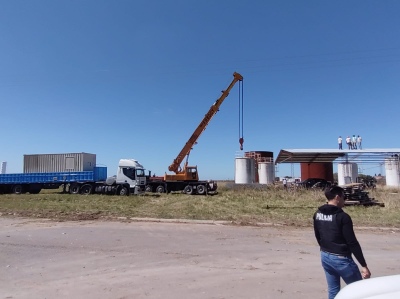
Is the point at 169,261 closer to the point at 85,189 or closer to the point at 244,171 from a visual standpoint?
the point at 85,189

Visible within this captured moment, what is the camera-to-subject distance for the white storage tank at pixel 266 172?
4167cm

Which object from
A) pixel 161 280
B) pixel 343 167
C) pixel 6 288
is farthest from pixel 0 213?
pixel 343 167

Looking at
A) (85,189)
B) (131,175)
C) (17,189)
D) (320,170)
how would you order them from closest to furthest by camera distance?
1. (131,175)
2. (85,189)
3. (17,189)
4. (320,170)

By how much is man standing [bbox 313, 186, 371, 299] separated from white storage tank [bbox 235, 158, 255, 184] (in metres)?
34.9

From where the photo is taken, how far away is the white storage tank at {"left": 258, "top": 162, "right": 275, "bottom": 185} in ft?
137

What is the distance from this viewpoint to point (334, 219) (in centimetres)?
384

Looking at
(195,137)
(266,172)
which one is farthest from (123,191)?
(266,172)

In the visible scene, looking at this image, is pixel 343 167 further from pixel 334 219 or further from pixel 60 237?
pixel 334 219

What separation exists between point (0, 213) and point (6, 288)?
12715mm

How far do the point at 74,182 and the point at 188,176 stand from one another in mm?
10552

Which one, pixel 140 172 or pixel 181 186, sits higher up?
pixel 140 172

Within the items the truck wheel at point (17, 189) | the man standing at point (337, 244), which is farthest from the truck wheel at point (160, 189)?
the man standing at point (337, 244)

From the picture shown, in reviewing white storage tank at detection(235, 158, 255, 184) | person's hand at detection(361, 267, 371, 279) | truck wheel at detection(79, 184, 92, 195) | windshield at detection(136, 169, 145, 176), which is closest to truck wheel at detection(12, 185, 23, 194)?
truck wheel at detection(79, 184, 92, 195)

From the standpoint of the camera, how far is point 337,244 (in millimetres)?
3828
